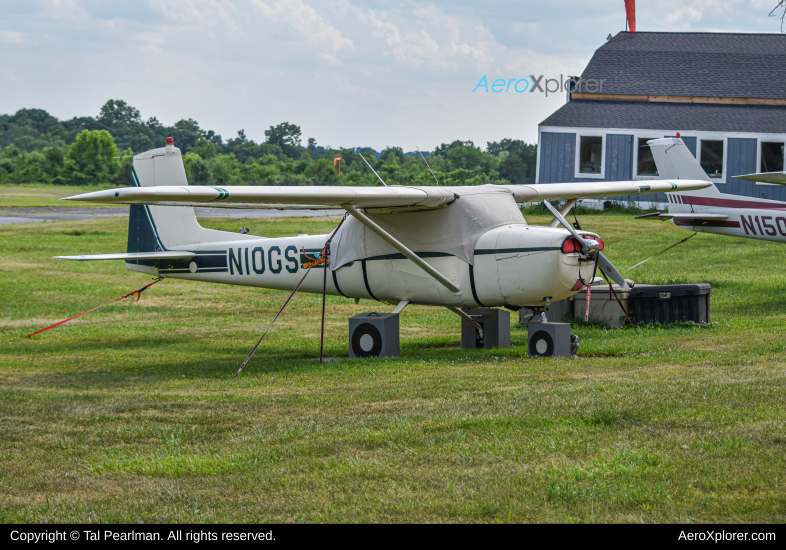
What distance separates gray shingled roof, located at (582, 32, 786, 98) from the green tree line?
1191 centimetres

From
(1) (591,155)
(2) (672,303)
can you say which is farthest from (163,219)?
(1) (591,155)

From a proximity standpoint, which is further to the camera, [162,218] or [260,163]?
[260,163]

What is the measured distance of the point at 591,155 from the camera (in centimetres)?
3375

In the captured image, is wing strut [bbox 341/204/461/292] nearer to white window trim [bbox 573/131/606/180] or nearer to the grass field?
white window trim [bbox 573/131/606/180]

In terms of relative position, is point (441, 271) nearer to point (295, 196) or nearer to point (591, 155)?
point (295, 196)

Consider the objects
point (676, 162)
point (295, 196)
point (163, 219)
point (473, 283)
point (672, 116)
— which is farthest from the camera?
point (672, 116)

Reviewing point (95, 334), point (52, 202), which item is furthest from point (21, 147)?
point (95, 334)

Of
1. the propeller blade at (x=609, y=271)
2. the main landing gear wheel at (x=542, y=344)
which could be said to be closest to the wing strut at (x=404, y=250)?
the main landing gear wheel at (x=542, y=344)

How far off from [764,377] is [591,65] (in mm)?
30277

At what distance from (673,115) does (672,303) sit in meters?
21.8

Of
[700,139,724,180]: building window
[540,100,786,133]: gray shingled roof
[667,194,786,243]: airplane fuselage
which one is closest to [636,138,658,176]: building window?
[540,100,786,133]: gray shingled roof

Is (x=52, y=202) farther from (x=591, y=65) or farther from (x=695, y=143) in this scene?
(x=695, y=143)

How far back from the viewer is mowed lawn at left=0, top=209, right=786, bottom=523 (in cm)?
481

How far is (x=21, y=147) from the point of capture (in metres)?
121
